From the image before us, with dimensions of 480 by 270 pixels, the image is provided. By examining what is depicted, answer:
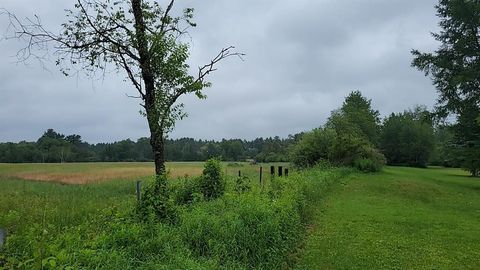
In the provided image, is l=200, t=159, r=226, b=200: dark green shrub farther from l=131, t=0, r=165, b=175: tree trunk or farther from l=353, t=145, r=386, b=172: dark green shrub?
l=353, t=145, r=386, b=172: dark green shrub

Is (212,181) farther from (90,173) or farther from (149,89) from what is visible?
(90,173)

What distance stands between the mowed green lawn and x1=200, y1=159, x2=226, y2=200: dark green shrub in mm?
2728

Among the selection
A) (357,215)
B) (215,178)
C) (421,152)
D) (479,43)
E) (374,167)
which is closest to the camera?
(215,178)

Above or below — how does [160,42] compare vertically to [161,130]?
above

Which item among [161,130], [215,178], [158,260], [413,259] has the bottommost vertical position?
[413,259]

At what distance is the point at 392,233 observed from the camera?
11.5 meters

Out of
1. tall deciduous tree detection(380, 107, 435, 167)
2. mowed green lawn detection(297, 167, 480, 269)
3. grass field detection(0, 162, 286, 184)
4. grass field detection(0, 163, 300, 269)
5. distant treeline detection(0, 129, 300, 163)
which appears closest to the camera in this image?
grass field detection(0, 163, 300, 269)

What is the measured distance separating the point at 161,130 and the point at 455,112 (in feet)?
86.2

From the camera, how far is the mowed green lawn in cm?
853

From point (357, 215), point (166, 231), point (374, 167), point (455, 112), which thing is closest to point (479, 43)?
point (455, 112)

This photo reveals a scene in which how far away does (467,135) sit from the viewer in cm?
2956

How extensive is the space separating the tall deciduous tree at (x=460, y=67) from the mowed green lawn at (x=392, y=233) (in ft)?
33.2

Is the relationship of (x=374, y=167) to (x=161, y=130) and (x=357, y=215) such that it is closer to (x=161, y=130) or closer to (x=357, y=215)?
(x=357, y=215)

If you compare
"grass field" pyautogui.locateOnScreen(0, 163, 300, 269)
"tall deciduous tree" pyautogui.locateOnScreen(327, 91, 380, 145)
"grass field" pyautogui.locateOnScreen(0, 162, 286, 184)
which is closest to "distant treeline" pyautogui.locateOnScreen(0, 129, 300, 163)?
"tall deciduous tree" pyautogui.locateOnScreen(327, 91, 380, 145)
